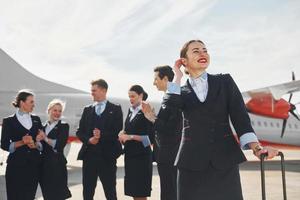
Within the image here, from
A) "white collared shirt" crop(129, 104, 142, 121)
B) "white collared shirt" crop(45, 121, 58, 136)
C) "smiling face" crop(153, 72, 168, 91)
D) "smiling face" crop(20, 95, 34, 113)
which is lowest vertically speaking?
"white collared shirt" crop(45, 121, 58, 136)

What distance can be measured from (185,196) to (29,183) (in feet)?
8.96

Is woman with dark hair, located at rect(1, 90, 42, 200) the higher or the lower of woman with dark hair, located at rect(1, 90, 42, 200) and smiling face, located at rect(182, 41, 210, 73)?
the lower

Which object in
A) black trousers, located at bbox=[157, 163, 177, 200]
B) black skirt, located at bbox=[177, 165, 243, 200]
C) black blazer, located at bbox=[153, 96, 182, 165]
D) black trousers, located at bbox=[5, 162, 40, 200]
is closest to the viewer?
black skirt, located at bbox=[177, 165, 243, 200]

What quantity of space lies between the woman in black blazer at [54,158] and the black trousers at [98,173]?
28 centimetres

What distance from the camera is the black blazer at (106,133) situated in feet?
16.9

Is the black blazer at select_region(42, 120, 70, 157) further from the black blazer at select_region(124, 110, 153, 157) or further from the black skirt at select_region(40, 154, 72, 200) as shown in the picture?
the black blazer at select_region(124, 110, 153, 157)

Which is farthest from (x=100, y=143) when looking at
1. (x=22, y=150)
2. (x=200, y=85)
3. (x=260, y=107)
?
(x=260, y=107)

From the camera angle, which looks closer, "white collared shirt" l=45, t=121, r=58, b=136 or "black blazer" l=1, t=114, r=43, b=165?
"black blazer" l=1, t=114, r=43, b=165

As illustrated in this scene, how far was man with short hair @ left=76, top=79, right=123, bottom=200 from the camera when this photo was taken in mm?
5043

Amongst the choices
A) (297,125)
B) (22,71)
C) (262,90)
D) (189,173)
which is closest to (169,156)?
(189,173)

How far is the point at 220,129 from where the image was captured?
9.09 feet

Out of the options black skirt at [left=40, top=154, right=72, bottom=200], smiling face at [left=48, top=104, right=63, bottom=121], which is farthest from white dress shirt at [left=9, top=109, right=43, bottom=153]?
smiling face at [left=48, top=104, right=63, bottom=121]

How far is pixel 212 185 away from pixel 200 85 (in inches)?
30.9

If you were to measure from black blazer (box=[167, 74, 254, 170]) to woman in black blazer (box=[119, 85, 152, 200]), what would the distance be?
7.24 ft
